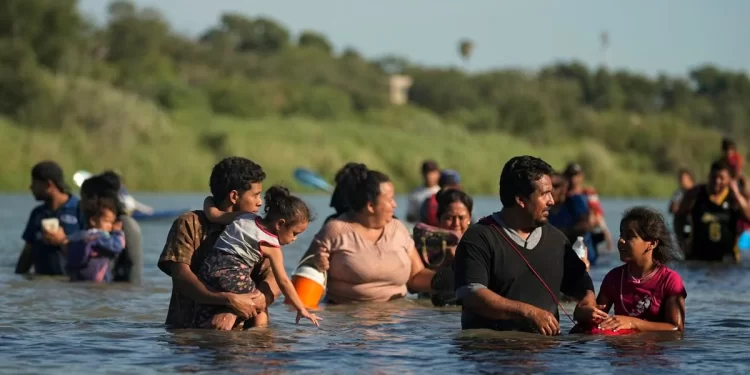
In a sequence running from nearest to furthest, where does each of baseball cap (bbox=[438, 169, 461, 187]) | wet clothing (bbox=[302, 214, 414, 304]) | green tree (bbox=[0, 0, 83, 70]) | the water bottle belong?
1. the water bottle
2. wet clothing (bbox=[302, 214, 414, 304])
3. baseball cap (bbox=[438, 169, 461, 187])
4. green tree (bbox=[0, 0, 83, 70])

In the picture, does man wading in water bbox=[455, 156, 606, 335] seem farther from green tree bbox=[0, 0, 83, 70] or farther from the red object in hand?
green tree bbox=[0, 0, 83, 70]

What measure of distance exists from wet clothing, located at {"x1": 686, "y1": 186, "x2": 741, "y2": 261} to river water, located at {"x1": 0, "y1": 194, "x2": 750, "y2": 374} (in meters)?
5.29

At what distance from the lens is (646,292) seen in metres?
8.98

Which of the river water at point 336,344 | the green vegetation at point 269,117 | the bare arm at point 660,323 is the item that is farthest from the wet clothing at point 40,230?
the green vegetation at point 269,117

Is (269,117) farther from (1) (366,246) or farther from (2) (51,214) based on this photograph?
(1) (366,246)

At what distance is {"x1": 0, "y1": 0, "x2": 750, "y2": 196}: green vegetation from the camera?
48281mm

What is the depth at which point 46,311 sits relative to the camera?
11719mm

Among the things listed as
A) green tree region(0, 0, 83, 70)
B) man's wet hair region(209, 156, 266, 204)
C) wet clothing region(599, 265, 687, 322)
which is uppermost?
green tree region(0, 0, 83, 70)

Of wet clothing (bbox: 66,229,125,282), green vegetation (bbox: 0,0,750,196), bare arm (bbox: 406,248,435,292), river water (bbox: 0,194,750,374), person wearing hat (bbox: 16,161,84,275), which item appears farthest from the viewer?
green vegetation (bbox: 0,0,750,196)

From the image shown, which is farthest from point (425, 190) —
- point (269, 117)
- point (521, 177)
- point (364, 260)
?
point (269, 117)

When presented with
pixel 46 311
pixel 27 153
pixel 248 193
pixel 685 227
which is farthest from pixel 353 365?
pixel 27 153

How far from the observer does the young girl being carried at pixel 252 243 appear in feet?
28.8

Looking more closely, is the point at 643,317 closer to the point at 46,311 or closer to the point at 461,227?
the point at 461,227

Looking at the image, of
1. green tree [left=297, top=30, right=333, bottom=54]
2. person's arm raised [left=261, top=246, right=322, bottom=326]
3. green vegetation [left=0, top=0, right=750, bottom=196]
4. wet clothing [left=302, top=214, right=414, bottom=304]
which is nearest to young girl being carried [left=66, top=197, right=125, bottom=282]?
wet clothing [left=302, top=214, right=414, bottom=304]
